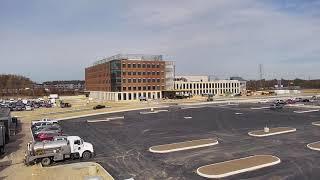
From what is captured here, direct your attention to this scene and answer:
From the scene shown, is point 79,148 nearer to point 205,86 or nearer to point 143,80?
point 143,80

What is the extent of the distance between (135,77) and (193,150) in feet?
330

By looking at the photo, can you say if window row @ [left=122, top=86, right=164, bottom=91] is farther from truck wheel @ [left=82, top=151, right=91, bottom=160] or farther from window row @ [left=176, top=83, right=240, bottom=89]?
truck wheel @ [left=82, top=151, right=91, bottom=160]

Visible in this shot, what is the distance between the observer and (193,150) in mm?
38531

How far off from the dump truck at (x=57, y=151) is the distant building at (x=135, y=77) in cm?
9949

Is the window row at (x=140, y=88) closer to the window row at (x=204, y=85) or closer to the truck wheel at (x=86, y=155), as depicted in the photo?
the window row at (x=204, y=85)

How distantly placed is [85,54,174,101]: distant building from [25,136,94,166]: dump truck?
3917 inches

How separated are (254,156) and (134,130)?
82.9ft

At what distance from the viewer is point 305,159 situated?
33.7 metres

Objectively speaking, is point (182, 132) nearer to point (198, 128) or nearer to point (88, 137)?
point (198, 128)

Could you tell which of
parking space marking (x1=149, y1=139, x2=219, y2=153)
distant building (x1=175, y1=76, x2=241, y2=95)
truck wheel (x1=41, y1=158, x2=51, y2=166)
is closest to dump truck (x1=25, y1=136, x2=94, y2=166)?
truck wheel (x1=41, y1=158, x2=51, y2=166)

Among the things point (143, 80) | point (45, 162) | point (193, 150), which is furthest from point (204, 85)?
point (45, 162)

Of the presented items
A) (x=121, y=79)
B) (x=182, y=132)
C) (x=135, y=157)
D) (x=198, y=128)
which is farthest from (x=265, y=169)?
(x=121, y=79)

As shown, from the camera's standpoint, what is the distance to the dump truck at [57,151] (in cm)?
3316

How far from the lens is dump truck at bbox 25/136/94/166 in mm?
33156
